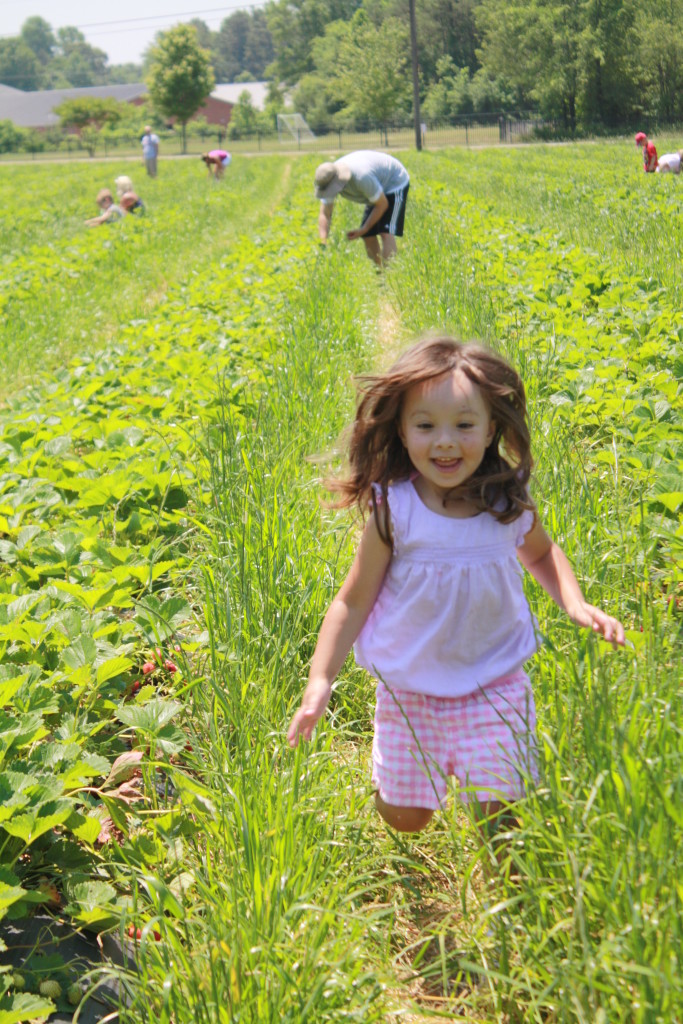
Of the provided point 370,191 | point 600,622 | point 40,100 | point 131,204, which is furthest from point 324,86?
point 600,622

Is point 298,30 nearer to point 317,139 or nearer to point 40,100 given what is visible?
point 40,100

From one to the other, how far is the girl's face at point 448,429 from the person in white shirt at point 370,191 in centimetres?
667

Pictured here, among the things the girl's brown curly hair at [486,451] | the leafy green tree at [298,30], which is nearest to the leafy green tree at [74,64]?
the leafy green tree at [298,30]

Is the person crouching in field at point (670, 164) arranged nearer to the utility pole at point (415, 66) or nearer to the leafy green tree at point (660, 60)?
the leafy green tree at point (660, 60)

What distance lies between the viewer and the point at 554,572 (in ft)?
8.04

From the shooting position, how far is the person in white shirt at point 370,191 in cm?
872

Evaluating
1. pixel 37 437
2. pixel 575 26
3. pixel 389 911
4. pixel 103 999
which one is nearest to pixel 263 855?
pixel 389 911

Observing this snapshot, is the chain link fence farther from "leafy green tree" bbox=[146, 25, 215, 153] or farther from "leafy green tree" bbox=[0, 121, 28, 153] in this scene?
"leafy green tree" bbox=[146, 25, 215, 153]

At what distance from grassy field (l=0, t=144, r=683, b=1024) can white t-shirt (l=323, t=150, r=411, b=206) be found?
2.69m

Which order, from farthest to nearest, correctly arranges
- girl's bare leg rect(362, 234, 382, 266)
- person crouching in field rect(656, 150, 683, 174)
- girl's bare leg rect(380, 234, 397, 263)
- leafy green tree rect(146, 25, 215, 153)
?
leafy green tree rect(146, 25, 215, 153) < person crouching in field rect(656, 150, 683, 174) < girl's bare leg rect(362, 234, 382, 266) < girl's bare leg rect(380, 234, 397, 263)

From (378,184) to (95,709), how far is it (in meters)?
6.97

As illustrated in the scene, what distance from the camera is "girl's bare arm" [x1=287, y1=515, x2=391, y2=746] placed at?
91.4 inches

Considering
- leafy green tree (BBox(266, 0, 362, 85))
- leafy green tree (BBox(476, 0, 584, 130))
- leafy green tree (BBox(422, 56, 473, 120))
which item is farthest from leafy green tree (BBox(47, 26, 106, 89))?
leafy green tree (BBox(422, 56, 473, 120))

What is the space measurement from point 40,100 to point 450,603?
117 meters
